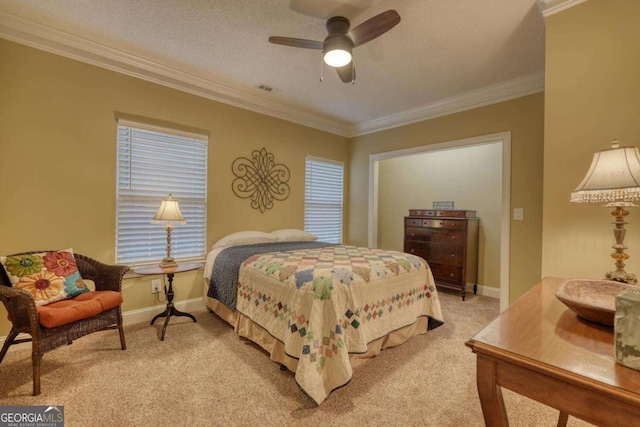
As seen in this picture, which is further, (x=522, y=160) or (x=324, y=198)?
(x=324, y=198)

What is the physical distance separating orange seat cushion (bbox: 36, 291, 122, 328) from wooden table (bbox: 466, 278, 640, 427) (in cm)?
237

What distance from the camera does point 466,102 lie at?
3.58 metres

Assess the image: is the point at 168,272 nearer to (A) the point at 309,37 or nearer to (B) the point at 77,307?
(B) the point at 77,307

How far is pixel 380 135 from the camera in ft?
15.1

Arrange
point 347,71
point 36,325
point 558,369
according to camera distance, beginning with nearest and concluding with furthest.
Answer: point 558,369, point 36,325, point 347,71

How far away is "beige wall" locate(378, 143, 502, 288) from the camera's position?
4219 mm

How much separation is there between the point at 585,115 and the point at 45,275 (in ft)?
12.5

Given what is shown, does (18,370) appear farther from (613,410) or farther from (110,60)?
(613,410)

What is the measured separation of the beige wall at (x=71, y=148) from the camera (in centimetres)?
231

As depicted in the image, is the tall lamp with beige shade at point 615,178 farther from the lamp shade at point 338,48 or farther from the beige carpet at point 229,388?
the lamp shade at point 338,48

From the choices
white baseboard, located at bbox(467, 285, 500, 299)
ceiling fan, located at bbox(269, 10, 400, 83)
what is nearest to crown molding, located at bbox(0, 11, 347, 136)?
ceiling fan, located at bbox(269, 10, 400, 83)

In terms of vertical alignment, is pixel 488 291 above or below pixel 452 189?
below

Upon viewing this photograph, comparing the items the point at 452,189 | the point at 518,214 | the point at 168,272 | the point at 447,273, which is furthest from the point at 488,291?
the point at 168,272

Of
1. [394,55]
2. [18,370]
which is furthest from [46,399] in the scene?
[394,55]
